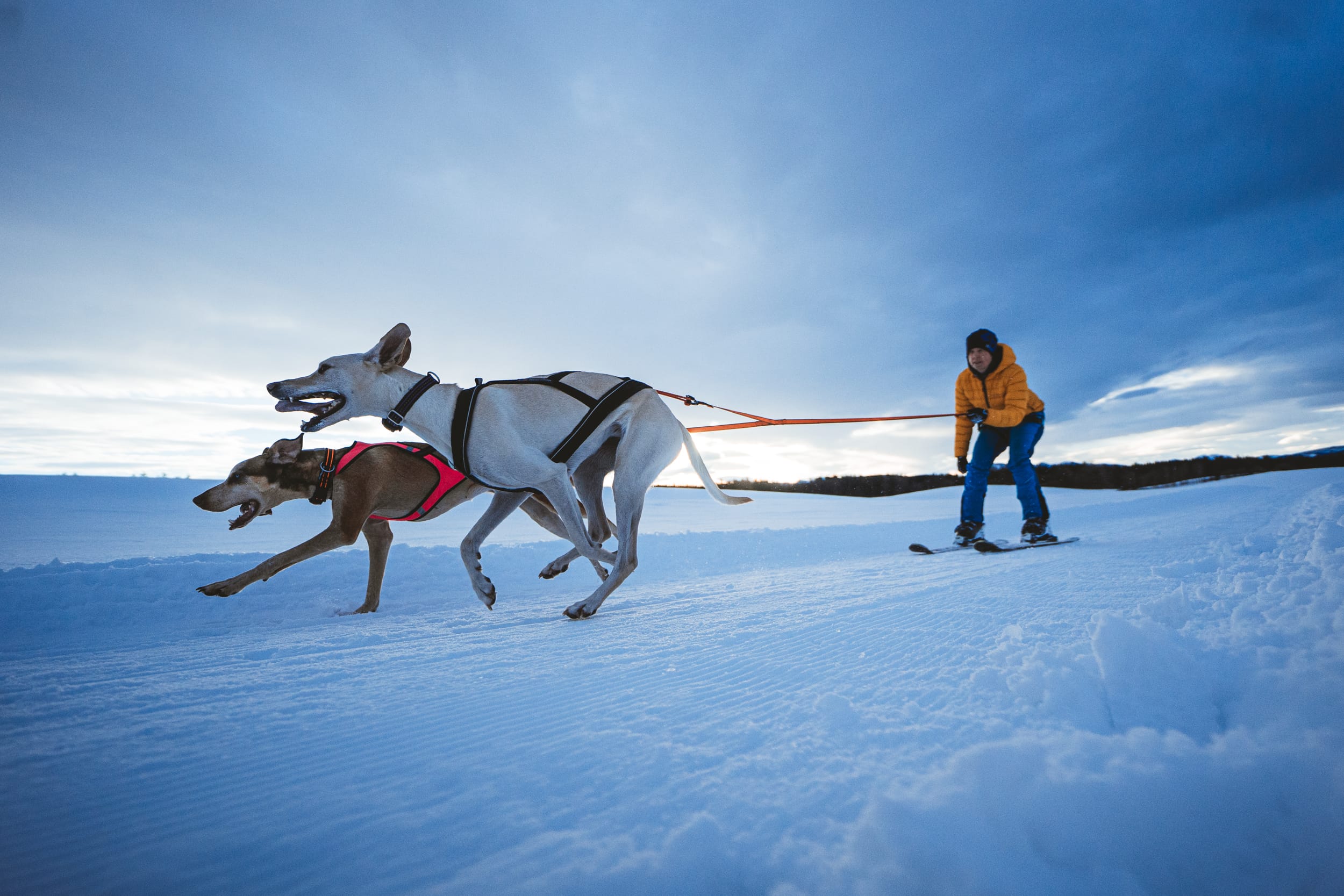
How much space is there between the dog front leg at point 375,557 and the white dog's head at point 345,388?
1.11 metres

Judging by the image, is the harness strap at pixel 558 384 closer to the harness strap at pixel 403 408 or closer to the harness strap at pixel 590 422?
the harness strap at pixel 590 422

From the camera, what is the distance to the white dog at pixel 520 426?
3.08 metres

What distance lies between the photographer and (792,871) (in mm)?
780

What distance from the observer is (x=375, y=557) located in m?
3.86

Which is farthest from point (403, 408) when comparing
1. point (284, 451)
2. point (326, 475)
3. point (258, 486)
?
point (258, 486)

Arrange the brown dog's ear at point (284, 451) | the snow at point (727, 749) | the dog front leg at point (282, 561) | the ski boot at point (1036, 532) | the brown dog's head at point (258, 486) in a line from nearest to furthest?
the snow at point (727, 749) → the dog front leg at point (282, 561) → the brown dog's head at point (258, 486) → the brown dog's ear at point (284, 451) → the ski boot at point (1036, 532)

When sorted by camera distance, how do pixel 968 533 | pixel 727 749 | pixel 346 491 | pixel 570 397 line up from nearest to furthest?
pixel 727 749 < pixel 570 397 < pixel 346 491 < pixel 968 533

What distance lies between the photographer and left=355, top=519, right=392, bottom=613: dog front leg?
362 centimetres

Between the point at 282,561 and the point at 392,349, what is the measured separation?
58.0 inches

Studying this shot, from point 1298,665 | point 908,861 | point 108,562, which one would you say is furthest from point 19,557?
point 1298,665

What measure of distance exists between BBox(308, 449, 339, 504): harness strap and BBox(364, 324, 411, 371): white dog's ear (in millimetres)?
1149

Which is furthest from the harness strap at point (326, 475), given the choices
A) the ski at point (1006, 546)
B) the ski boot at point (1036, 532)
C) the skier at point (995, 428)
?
the ski boot at point (1036, 532)

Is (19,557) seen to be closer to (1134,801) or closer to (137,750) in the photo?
(137,750)

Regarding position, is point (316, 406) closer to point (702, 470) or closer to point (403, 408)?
point (403, 408)
